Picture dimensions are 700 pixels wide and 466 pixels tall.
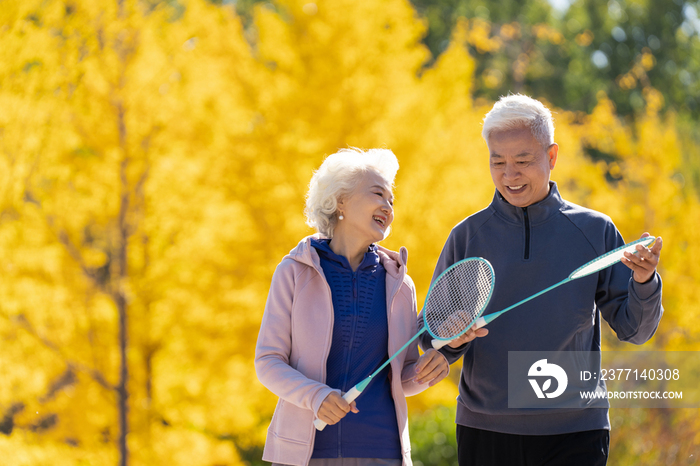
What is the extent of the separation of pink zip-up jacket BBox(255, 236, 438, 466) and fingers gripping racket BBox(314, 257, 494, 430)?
9 centimetres

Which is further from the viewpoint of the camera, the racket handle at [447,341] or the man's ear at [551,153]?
the man's ear at [551,153]

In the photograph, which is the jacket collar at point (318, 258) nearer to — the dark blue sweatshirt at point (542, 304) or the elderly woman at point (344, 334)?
the elderly woman at point (344, 334)

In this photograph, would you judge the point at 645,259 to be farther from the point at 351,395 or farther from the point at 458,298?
the point at 351,395

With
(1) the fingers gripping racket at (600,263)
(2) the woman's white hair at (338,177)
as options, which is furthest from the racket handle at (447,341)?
(2) the woman's white hair at (338,177)

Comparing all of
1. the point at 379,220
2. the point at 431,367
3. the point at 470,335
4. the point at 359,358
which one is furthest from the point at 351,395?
the point at 379,220

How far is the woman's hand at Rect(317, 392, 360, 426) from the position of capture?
2.18 meters

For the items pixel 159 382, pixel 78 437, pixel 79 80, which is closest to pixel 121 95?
pixel 79 80

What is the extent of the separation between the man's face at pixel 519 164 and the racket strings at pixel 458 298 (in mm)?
326

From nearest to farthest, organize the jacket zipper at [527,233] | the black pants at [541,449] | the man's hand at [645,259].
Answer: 1. the man's hand at [645,259]
2. the black pants at [541,449]
3. the jacket zipper at [527,233]

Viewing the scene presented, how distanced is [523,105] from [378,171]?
59cm

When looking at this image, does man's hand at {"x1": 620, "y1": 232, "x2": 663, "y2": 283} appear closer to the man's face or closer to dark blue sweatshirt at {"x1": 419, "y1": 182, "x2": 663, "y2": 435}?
dark blue sweatshirt at {"x1": 419, "y1": 182, "x2": 663, "y2": 435}

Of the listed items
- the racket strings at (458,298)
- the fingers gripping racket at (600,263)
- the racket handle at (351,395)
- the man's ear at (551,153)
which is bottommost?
the racket handle at (351,395)

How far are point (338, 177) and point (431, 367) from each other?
0.79m

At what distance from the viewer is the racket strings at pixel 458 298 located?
2295mm
